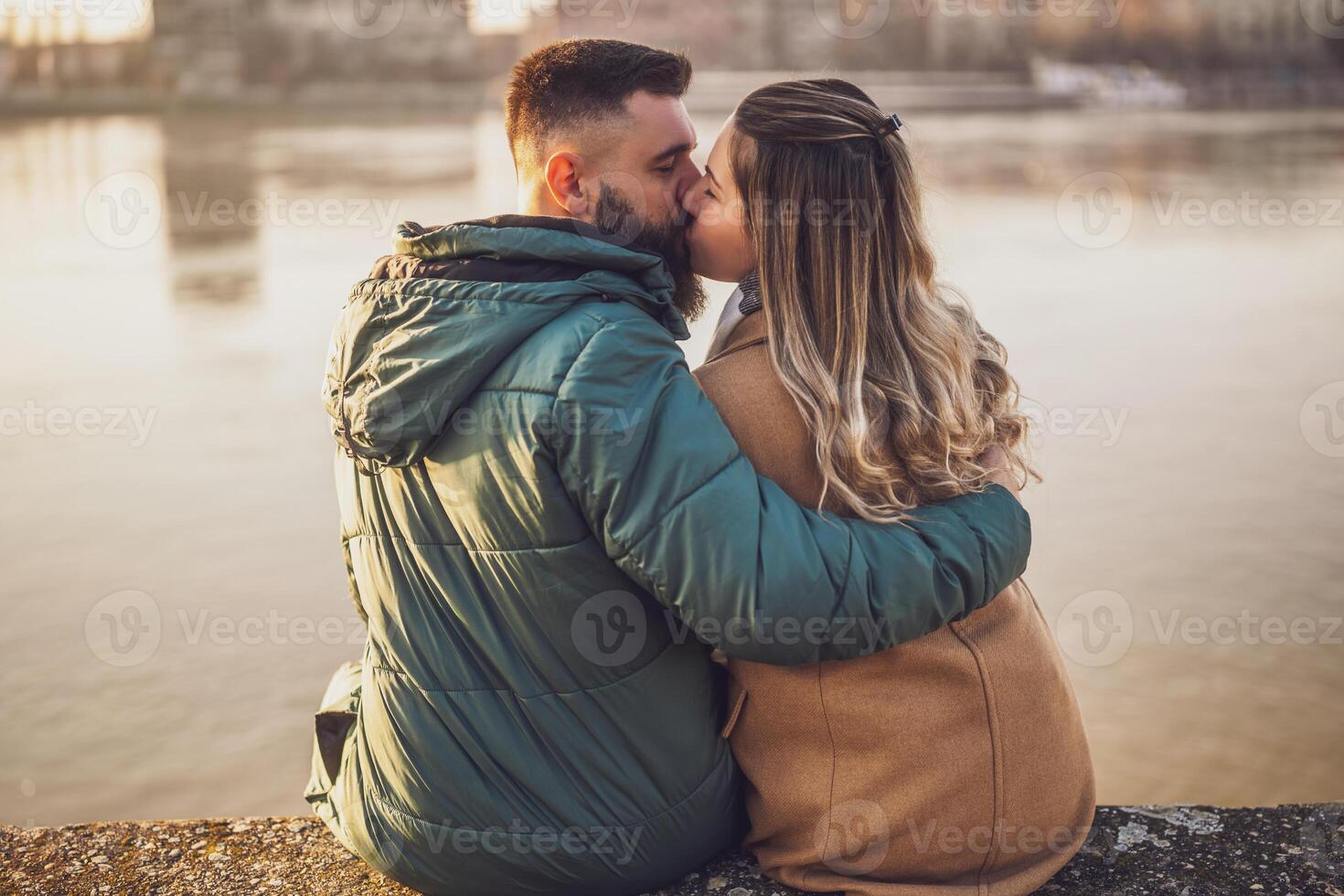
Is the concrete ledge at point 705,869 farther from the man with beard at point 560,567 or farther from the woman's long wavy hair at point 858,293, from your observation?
the woman's long wavy hair at point 858,293

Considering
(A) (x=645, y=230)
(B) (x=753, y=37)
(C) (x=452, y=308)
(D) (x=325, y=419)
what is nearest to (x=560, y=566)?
(C) (x=452, y=308)

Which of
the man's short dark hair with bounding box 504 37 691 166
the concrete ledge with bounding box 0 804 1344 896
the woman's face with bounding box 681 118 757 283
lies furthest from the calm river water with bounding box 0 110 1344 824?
the concrete ledge with bounding box 0 804 1344 896

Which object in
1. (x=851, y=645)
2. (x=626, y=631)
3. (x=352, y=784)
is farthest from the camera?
(x=352, y=784)

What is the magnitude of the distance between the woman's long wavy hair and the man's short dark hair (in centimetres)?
38

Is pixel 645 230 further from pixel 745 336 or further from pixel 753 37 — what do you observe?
pixel 753 37

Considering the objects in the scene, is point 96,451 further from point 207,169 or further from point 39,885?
point 207,169

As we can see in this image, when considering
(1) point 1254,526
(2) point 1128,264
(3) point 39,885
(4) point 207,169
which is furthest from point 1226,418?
(4) point 207,169

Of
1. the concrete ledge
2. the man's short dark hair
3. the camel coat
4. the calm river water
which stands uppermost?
the man's short dark hair

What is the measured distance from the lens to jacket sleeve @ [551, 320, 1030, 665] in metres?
1.34

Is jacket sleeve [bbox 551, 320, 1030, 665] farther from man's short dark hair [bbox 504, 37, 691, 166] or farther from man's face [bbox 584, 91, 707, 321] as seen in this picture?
man's short dark hair [bbox 504, 37, 691, 166]

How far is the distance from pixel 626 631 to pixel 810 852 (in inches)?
15.2

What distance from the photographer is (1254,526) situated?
759 cm

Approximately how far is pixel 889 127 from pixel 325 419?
8530 millimetres

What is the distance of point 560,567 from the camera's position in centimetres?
144
